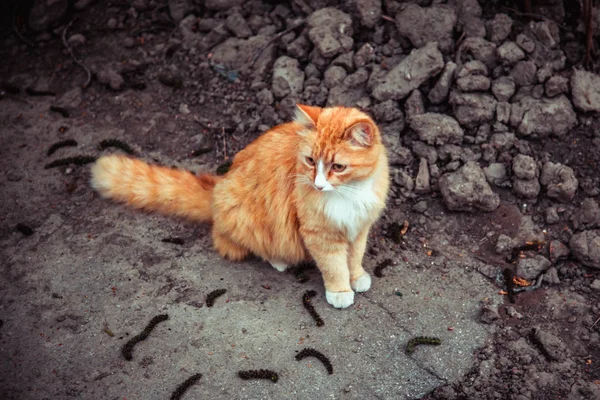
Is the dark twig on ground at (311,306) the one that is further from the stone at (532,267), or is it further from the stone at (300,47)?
the stone at (300,47)

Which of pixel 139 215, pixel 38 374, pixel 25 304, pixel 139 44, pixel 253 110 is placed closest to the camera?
pixel 38 374

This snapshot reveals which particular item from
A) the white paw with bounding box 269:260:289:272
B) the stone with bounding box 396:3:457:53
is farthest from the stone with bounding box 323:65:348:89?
the white paw with bounding box 269:260:289:272

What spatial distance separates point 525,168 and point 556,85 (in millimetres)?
798

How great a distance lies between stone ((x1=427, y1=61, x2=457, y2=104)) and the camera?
16.4 ft

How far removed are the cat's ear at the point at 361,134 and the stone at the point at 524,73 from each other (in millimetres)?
2102

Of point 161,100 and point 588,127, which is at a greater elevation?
point 588,127

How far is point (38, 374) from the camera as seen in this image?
373 centimetres

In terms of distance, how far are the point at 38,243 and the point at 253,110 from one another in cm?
241

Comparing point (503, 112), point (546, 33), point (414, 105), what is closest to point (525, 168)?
point (503, 112)

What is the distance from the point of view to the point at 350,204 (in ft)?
12.6

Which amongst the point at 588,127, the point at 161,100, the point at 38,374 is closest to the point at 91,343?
the point at 38,374

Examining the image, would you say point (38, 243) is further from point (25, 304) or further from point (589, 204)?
point (589, 204)

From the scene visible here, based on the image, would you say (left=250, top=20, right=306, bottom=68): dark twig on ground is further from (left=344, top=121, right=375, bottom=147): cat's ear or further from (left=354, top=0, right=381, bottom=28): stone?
(left=344, top=121, right=375, bottom=147): cat's ear

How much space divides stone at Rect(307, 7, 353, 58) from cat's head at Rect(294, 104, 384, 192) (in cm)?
182
